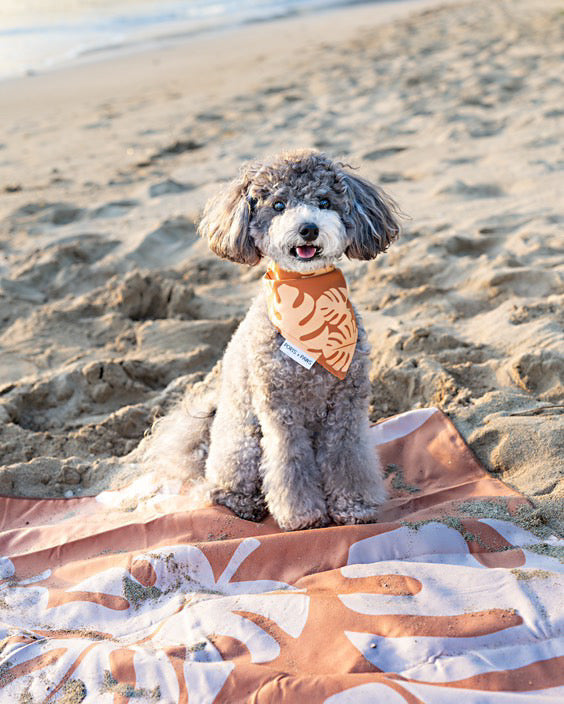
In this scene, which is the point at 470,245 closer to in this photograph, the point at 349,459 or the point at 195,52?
the point at 349,459

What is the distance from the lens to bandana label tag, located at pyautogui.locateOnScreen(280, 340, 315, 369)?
3199 millimetres

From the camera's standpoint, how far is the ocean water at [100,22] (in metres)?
16.7

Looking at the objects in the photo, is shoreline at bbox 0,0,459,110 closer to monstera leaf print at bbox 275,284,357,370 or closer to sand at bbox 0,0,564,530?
sand at bbox 0,0,564,530

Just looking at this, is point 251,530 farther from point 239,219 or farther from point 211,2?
point 211,2

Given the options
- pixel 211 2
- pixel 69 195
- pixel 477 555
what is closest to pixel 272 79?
pixel 69 195

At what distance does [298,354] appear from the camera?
322cm

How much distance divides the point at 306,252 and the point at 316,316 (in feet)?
1.11

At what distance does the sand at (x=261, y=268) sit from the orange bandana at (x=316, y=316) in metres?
1.07

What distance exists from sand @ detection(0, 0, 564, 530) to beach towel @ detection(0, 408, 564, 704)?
1.42ft

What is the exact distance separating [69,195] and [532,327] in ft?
17.7

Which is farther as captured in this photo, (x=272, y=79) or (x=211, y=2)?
(x=211, y=2)

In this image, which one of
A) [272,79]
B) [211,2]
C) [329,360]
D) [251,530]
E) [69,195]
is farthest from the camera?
[211,2]

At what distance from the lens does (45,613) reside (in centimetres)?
307

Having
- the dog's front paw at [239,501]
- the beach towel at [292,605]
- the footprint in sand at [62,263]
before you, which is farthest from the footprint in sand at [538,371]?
the footprint in sand at [62,263]
